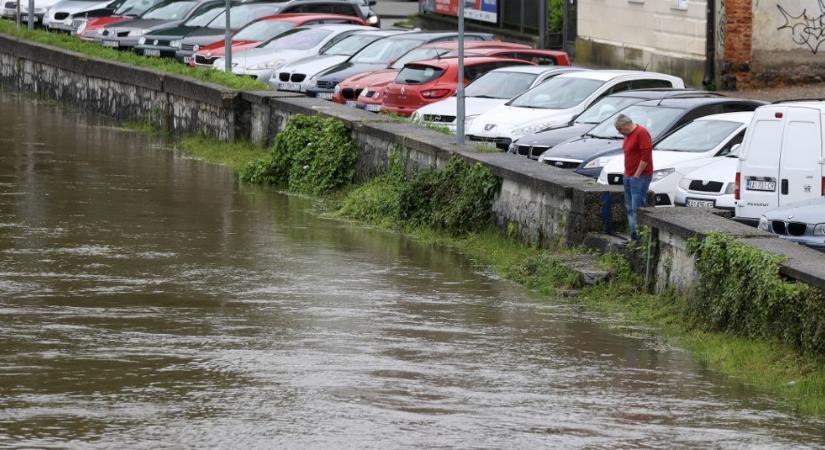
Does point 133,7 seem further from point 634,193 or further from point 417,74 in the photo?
point 634,193

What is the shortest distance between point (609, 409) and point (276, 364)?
253 centimetres

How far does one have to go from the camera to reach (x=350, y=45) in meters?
33.0

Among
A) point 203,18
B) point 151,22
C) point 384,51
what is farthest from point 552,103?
point 151,22

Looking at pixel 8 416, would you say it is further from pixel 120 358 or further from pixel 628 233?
pixel 628 233

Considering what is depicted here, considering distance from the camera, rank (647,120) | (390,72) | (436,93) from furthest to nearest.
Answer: (390,72), (436,93), (647,120)

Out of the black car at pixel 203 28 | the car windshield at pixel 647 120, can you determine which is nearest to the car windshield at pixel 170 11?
the black car at pixel 203 28

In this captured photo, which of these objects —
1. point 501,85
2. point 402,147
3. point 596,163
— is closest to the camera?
point 596,163

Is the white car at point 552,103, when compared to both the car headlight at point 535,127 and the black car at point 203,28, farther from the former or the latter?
the black car at point 203,28

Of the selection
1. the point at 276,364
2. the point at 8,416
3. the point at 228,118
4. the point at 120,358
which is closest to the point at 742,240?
the point at 276,364

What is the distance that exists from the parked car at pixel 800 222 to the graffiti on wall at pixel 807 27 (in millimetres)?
17545

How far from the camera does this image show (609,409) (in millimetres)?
11109

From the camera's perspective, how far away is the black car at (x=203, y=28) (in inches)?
1487

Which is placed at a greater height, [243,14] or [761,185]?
[243,14]

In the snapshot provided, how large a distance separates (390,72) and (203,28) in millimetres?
10045
